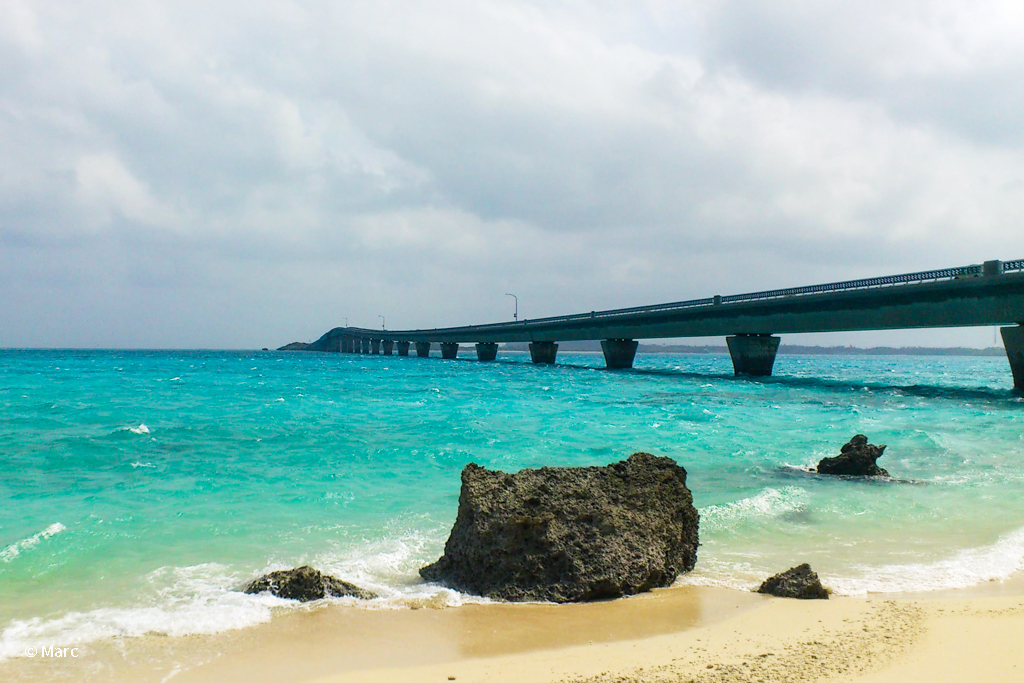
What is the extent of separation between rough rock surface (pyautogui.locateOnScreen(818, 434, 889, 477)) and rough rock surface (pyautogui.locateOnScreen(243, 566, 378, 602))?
37.4ft

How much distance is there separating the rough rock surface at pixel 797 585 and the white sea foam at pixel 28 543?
9218 millimetres

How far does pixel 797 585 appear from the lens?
279 inches

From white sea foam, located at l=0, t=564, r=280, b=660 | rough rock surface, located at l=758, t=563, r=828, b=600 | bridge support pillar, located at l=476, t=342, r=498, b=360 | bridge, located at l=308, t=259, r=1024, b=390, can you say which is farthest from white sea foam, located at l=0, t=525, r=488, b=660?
bridge support pillar, located at l=476, t=342, r=498, b=360

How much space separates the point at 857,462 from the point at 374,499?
10.2 metres

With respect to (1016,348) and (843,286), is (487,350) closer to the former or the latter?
(843,286)

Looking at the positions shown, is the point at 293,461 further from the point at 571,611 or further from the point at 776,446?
the point at 776,446

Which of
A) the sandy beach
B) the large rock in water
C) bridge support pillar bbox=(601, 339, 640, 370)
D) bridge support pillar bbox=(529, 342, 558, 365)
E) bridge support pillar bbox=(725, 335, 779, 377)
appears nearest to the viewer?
the sandy beach

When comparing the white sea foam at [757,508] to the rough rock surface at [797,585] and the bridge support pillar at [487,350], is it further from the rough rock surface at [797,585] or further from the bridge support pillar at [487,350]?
the bridge support pillar at [487,350]

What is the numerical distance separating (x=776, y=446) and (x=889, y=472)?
4292mm

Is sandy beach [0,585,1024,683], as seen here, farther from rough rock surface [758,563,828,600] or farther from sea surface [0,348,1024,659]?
sea surface [0,348,1024,659]

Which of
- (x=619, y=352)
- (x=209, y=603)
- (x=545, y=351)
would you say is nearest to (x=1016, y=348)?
(x=619, y=352)

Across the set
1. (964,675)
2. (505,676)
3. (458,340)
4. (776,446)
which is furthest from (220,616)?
(458,340)

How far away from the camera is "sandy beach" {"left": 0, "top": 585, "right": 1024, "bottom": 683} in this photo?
200 inches

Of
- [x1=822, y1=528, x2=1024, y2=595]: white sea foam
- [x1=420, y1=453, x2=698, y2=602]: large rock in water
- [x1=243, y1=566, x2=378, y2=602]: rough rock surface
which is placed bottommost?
[x1=822, y1=528, x2=1024, y2=595]: white sea foam
